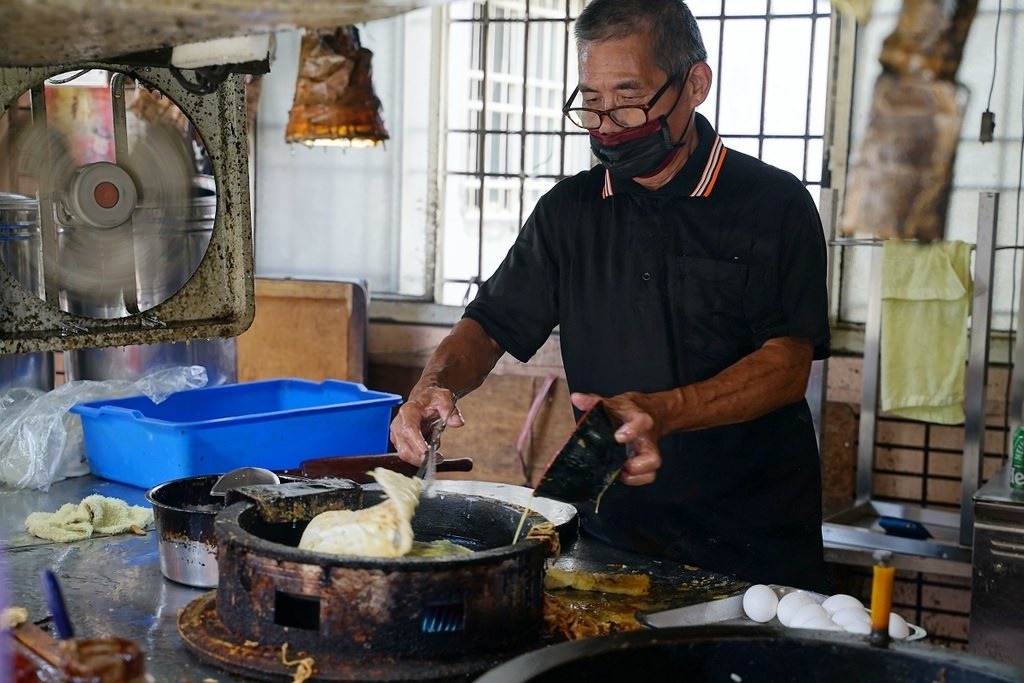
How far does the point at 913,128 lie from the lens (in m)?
1.21

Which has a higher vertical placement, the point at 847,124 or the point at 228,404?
the point at 847,124

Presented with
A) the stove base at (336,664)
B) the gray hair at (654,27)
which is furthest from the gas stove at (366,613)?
the gray hair at (654,27)

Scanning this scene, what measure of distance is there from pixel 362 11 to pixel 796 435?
6.14 ft

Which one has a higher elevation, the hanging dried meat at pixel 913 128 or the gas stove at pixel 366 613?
the hanging dried meat at pixel 913 128

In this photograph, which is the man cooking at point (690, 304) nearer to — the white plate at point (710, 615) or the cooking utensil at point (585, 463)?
the white plate at point (710, 615)

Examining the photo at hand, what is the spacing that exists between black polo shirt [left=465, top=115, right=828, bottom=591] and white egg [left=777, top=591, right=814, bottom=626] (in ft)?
1.99

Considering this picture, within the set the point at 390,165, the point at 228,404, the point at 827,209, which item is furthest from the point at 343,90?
the point at 827,209

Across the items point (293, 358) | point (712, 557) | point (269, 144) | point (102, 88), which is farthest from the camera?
point (269, 144)

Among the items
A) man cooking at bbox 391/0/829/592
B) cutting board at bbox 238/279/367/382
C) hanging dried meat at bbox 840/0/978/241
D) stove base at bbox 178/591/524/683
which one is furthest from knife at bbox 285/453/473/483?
cutting board at bbox 238/279/367/382

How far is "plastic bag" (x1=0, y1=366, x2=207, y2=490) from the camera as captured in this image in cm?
308

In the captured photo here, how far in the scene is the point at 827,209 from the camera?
432cm

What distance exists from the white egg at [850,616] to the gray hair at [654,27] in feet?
4.56

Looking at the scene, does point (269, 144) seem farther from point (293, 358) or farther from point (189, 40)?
point (189, 40)

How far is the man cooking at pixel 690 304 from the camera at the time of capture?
2.66 meters
